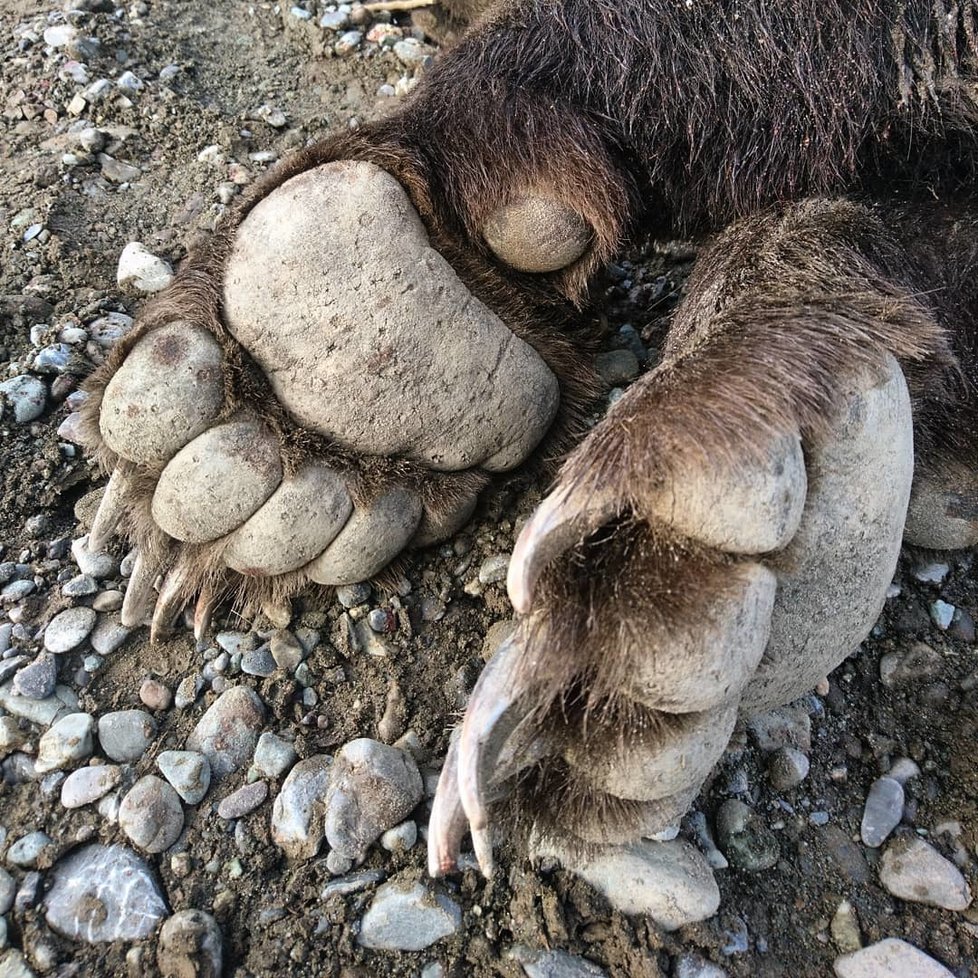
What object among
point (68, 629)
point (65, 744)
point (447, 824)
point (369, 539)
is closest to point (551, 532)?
point (447, 824)

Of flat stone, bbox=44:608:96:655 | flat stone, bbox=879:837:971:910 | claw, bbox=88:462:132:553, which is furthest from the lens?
flat stone, bbox=44:608:96:655

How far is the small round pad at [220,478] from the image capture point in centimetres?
158

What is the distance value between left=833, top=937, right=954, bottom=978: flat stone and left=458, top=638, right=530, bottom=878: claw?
702 mm

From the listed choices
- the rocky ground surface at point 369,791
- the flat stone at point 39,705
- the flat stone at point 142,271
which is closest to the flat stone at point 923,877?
the rocky ground surface at point 369,791

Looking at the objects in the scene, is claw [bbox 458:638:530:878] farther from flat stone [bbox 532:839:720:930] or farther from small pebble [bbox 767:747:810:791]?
small pebble [bbox 767:747:810:791]

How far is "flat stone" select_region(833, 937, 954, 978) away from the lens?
1453 mm

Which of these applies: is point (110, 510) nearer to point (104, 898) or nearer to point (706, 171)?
point (104, 898)

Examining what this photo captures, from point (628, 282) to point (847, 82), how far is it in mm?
876

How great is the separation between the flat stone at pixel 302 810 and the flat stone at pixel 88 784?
0.33 metres

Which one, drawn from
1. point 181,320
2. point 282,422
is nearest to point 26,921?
point 282,422

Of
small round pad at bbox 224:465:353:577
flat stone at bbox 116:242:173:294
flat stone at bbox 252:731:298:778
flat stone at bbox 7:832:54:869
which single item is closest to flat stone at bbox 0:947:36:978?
flat stone at bbox 7:832:54:869

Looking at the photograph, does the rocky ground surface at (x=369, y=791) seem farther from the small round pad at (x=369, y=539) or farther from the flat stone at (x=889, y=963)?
the small round pad at (x=369, y=539)

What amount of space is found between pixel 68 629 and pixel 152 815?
52 cm

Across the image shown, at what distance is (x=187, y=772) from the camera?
1.70 meters
